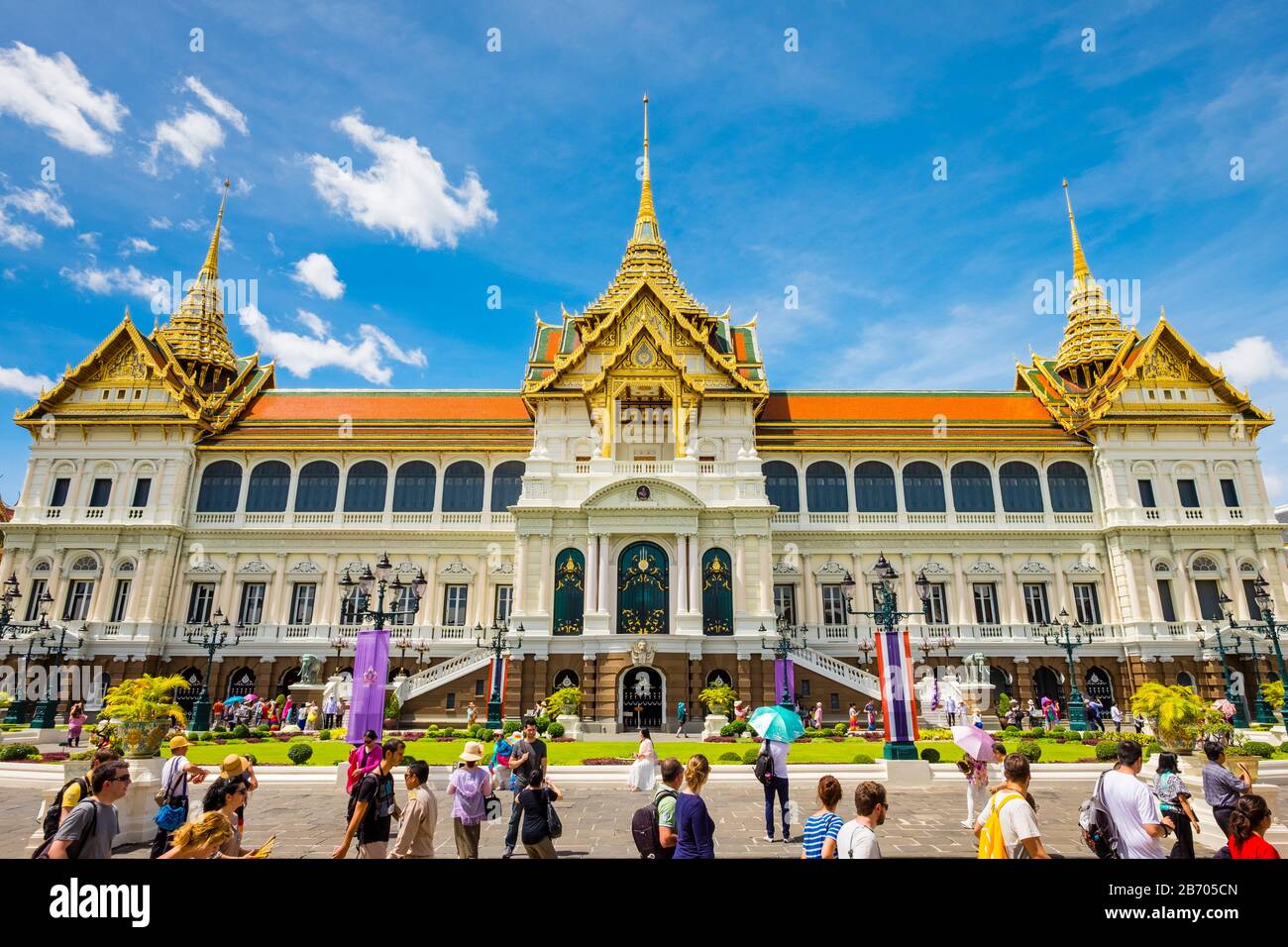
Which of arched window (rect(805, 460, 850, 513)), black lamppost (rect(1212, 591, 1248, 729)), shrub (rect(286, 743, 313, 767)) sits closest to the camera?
shrub (rect(286, 743, 313, 767))

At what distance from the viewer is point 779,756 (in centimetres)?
1138

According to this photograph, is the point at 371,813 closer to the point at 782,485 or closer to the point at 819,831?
the point at 819,831

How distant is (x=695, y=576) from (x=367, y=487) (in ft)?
62.5

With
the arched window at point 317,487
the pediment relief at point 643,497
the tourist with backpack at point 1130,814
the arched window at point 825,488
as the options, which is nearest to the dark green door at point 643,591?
the pediment relief at point 643,497

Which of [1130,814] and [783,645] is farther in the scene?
[783,645]

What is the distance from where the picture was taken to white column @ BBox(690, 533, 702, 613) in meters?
31.7

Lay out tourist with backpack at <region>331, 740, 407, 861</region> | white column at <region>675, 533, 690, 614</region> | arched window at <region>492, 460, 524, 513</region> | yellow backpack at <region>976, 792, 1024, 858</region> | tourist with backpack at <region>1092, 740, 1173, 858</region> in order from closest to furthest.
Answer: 1. yellow backpack at <region>976, 792, 1024, 858</region>
2. tourist with backpack at <region>1092, 740, 1173, 858</region>
3. tourist with backpack at <region>331, 740, 407, 861</region>
4. white column at <region>675, 533, 690, 614</region>
5. arched window at <region>492, 460, 524, 513</region>

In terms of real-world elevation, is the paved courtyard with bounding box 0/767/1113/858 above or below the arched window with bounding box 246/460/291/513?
below

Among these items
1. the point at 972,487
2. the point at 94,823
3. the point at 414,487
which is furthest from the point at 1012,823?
the point at 414,487

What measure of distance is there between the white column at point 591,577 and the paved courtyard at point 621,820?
13.9 meters

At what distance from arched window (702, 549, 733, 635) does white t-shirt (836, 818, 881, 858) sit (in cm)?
2677

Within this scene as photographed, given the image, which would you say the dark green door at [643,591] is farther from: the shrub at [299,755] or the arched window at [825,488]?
the shrub at [299,755]

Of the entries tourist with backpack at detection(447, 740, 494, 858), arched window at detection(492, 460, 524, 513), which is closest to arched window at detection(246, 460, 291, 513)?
arched window at detection(492, 460, 524, 513)

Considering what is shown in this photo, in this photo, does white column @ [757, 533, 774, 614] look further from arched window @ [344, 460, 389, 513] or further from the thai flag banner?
arched window @ [344, 460, 389, 513]
